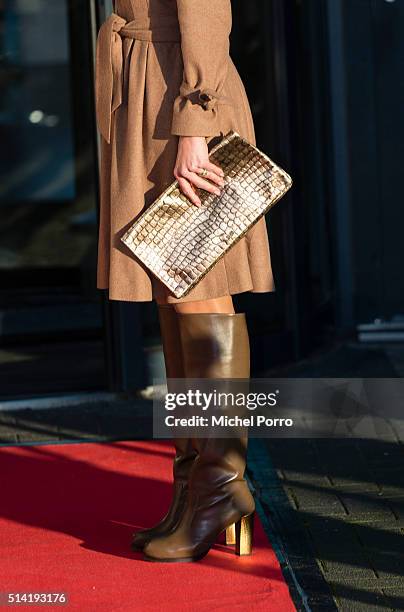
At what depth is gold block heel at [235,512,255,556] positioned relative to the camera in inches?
139

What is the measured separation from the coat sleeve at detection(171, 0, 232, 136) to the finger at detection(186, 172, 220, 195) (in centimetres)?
11

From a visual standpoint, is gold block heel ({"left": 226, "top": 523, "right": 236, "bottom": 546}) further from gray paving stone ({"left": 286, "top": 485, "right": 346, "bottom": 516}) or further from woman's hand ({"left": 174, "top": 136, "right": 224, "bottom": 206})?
woman's hand ({"left": 174, "top": 136, "right": 224, "bottom": 206})

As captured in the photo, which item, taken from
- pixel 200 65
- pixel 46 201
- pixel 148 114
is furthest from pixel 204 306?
pixel 46 201

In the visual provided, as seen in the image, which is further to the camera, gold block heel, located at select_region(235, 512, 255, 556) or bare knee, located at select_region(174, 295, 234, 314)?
gold block heel, located at select_region(235, 512, 255, 556)

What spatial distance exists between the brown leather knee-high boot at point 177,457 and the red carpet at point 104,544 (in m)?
0.10

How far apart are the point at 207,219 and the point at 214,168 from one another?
5.2 inches

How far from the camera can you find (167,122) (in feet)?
10.9

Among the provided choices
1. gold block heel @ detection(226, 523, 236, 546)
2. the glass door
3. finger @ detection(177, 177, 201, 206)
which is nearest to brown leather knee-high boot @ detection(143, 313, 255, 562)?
gold block heel @ detection(226, 523, 236, 546)

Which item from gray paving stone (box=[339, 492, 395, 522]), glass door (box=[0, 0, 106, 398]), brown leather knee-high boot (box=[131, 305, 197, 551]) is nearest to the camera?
brown leather knee-high boot (box=[131, 305, 197, 551])

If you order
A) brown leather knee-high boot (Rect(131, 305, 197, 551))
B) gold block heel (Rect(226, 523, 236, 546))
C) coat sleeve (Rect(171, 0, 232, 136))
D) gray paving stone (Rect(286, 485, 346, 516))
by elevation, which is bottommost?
gray paving stone (Rect(286, 485, 346, 516))

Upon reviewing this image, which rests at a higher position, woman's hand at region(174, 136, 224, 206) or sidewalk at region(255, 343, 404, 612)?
woman's hand at region(174, 136, 224, 206)

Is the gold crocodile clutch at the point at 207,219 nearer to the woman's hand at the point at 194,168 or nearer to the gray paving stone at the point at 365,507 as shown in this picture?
the woman's hand at the point at 194,168

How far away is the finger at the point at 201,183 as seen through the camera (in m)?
3.24

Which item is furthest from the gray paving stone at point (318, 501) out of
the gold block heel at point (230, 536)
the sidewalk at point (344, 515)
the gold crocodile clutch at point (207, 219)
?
the gold crocodile clutch at point (207, 219)
